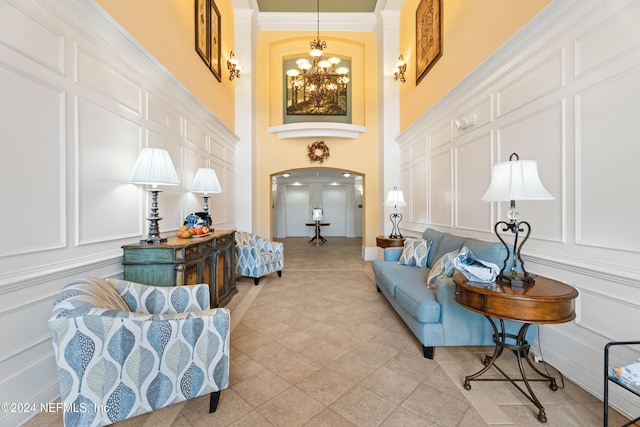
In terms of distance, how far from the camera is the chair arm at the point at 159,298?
5.92ft

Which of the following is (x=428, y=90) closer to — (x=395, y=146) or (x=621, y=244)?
(x=395, y=146)

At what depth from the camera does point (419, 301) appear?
2.27 metres

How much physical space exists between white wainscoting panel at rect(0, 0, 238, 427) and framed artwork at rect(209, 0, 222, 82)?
2.20 meters

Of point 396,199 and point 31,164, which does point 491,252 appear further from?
point 31,164

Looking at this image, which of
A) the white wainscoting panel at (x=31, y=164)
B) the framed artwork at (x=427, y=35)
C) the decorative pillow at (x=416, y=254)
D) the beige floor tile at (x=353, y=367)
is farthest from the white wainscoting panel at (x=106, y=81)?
the framed artwork at (x=427, y=35)

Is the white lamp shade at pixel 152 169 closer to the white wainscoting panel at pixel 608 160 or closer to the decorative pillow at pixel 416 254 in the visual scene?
the decorative pillow at pixel 416 254

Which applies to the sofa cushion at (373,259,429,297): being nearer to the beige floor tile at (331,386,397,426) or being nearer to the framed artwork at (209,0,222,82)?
the beige floor tile at (331,386,397,426)

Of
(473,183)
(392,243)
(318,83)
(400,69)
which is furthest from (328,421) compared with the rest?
(400,69)

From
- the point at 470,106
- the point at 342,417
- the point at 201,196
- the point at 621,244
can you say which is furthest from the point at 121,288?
the point at 470,106

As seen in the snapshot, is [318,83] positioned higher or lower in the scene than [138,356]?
higher

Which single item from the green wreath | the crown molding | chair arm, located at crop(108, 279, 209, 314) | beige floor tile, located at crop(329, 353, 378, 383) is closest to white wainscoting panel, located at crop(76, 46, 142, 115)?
chair arm, located at crop(108, 279, 209, 314)

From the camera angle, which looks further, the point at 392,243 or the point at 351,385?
the point at 392,243

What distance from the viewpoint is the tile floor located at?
156 centimetres

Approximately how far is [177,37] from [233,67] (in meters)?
2.16
